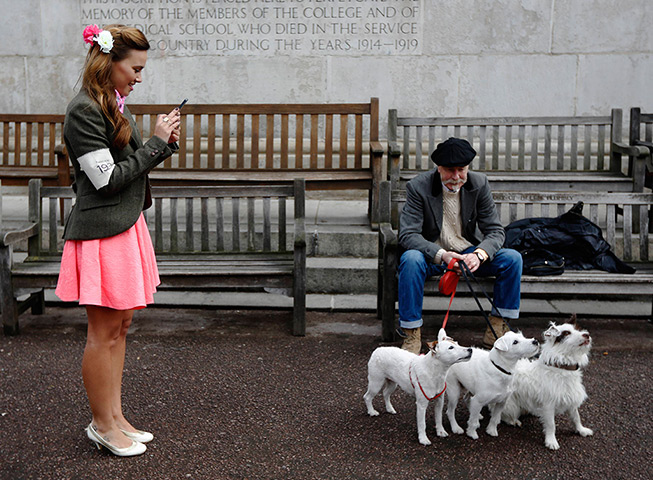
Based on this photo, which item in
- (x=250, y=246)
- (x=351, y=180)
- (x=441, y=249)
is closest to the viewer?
(x=441, y=249)

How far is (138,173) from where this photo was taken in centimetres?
344

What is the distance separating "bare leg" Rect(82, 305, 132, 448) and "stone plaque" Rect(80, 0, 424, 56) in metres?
6.43

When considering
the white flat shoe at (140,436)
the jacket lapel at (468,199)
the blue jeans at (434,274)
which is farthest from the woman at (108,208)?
the jacket lapel at (468,199)

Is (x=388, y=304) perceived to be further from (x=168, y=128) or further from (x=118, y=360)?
(x=168, y=128)

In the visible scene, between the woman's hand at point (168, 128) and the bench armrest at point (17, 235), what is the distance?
253 centimetres

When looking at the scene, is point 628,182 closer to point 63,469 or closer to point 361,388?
point 361,388

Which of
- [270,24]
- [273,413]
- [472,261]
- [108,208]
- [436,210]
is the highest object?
[270,24]

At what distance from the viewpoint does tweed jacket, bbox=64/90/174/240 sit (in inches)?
132

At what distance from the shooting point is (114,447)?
3719mm

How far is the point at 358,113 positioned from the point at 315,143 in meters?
0.52

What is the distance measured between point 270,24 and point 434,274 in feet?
16.9

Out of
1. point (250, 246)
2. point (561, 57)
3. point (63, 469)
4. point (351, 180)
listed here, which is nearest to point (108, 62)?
point (63, 469)

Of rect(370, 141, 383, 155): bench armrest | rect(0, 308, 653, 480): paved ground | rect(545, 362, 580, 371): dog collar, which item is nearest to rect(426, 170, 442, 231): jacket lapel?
rect(0, 308, 653, 480): paved ground

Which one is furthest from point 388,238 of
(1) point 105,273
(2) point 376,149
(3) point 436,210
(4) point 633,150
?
(4) point 633,150
